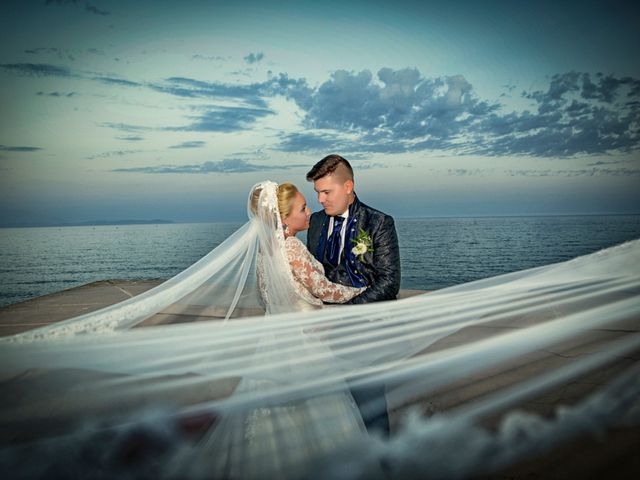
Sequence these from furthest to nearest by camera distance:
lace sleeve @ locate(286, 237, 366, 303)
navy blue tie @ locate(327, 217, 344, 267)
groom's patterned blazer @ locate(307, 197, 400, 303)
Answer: navy blue tie @ locate(327, 217, 344, 267)
groom's patterned blazer @ locate(307, 197, 400, 303)
lace sleeve @ locate(286, 237, 366, 303)

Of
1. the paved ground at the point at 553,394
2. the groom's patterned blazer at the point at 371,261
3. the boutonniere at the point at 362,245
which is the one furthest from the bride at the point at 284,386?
the paved ground at the point at 553,394

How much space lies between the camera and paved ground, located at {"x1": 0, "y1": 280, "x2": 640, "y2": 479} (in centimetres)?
210

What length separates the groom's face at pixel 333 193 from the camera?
259 cm

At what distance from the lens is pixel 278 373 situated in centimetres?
230

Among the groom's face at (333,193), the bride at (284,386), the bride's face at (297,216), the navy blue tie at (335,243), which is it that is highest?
the groom's face at (333,193)

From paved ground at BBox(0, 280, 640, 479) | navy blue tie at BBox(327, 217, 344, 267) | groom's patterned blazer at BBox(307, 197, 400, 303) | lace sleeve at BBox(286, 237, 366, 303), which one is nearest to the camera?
paved ground at BBox(0, 280, 640, 479)

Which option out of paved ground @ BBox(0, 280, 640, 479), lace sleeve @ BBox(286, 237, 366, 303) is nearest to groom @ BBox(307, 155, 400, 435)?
lace sleeve @ BBox(286, 237, 366, 303)

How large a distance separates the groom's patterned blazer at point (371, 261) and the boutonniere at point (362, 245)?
0.07ft

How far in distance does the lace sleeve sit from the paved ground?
823 mm

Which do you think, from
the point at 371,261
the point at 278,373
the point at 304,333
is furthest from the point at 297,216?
the point at 278,373

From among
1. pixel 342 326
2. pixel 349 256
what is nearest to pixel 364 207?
pixel 349 256

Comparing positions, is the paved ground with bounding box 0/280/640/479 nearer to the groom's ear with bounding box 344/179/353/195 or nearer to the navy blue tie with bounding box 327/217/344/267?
the navy blue tie with bounding box 327/217/344/267

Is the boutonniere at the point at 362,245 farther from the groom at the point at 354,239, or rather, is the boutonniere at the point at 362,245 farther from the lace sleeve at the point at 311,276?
the lace sleeve at the point at 311,276

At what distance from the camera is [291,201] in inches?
98.3
